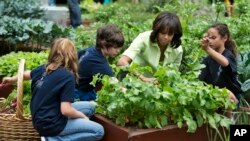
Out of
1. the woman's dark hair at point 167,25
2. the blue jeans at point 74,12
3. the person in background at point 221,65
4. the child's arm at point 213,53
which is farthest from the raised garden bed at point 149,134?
the blue jeans at point 74,12

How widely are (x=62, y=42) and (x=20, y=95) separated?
565 mm

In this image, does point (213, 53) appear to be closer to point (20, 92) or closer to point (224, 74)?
point (224, 74)

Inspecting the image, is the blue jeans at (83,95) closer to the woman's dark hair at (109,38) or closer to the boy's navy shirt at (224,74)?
the woman's dark hair at (109,38)

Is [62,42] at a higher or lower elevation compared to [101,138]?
higher

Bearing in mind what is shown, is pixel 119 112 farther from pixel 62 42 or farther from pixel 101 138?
pixel 62 42

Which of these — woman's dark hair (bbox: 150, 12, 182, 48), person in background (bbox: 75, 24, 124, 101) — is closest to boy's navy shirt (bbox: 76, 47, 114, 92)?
person in background (bbox: 75, 24, 124, 101)

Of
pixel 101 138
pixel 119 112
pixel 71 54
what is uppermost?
pixel 71 54

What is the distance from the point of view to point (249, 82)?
5.28 meters

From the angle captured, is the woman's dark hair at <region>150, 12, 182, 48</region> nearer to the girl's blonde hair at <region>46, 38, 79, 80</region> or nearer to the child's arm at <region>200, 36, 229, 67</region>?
the child's arm at <region>200, 36, 229, 67</region>

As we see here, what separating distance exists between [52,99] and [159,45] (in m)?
1.63

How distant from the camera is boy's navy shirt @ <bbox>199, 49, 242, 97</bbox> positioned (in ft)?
15.7

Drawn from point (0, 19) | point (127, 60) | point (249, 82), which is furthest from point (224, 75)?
point (0, 19)

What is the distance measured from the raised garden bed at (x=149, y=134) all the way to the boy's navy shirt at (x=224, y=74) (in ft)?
3.04

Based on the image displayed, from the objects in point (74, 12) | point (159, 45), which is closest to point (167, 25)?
point (159, 45)
